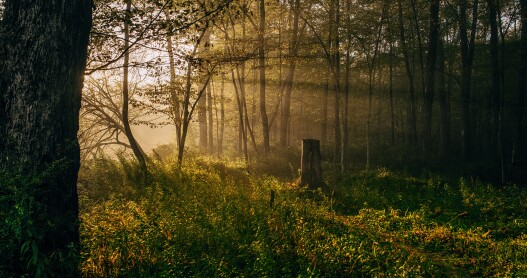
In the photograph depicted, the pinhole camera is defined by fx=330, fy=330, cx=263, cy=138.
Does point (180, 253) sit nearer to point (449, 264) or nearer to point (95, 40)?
Result: point (449, 264)

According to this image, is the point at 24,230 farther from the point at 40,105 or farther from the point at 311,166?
the point at 311,166

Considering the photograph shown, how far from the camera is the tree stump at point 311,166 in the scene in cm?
1048

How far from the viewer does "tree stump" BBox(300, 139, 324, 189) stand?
412 inches

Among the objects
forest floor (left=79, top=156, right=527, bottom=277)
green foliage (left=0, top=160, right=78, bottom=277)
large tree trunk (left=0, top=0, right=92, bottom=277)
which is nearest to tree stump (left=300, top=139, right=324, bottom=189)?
forest floor (left=79, top=156, right=527, bottom=277)

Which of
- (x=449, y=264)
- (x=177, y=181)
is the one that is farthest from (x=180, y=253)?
(x=177, y=181)

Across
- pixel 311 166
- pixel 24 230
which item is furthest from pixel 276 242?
pixel 311 166

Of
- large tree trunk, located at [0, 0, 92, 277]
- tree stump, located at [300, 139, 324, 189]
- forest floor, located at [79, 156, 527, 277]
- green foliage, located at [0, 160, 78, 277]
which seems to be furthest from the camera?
tree stump, located at [300, 139, 324, 189]

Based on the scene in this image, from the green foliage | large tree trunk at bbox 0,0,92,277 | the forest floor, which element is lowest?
the forest floor

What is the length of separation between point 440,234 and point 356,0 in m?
21.3

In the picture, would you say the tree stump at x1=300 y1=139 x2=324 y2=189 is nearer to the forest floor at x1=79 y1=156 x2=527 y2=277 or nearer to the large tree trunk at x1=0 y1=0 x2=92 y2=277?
the forest floor at x1=79 y1=156 x2=527 y2=277

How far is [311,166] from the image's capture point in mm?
10609

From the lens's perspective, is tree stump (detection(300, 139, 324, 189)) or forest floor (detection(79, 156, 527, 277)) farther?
tree stump (detection(300, 139, 324, 189))

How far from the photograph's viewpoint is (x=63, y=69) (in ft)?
13.6

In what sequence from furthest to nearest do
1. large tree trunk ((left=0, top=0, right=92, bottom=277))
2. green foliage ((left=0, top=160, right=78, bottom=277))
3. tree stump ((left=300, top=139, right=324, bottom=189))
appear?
tree stump ((left=300, top=139, right=324, bottom=189)) → large tree trunk ((left=0, top=0, right=92, bottom=277)) → green foliage ((left=0, top=160, right=78, bottom=277))
